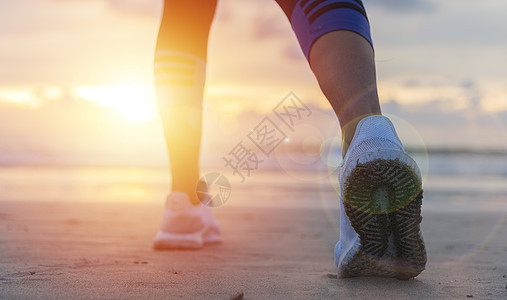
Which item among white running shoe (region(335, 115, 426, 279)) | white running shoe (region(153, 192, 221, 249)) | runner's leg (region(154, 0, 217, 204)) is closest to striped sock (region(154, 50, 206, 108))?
runner's leg (region(154, 0, 217, 204))

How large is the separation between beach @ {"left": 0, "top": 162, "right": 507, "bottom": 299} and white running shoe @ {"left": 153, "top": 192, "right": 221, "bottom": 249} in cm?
8

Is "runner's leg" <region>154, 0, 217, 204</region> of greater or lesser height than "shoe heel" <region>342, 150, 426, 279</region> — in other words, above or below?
above

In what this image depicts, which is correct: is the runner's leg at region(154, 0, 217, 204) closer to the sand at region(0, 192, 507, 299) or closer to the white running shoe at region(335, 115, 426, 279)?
the sand at region(0, 192, 507, 299)

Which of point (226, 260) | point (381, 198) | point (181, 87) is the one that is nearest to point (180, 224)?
point (226, 260)

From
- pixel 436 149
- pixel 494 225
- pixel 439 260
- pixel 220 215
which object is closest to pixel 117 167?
pixel 220 215

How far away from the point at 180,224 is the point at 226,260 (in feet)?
1.12

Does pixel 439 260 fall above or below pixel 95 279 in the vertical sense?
above

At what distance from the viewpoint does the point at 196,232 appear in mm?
2273

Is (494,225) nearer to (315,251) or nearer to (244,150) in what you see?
(315,251)

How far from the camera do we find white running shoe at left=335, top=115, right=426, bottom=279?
1169 mm

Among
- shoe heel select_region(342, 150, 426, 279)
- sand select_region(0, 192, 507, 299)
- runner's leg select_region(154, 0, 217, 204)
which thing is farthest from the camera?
runner's leg select_region(154, 0, 217, 204)

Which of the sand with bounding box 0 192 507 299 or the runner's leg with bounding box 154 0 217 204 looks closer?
the sand with bounding box 0 192 507 299

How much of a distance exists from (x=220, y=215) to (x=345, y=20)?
3.10 metres

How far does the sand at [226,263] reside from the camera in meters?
1.33
